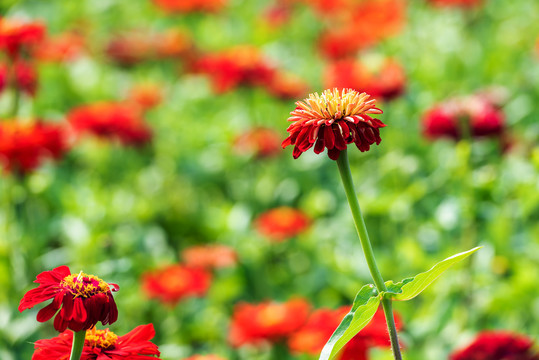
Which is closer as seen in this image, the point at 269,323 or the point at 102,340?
the point at 102,340

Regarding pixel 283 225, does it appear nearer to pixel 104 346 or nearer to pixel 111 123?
pixel 111 123

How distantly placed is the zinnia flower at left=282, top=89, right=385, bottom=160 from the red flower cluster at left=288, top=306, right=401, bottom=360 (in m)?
0.66

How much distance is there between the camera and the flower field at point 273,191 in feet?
4.76

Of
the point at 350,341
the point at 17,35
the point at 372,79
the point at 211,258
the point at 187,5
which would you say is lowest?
the point at 350,341

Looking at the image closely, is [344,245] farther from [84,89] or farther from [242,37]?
[242,37]

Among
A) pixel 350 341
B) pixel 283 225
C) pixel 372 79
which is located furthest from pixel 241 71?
pixel 350 341

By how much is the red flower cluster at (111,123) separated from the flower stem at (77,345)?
7.09 ft

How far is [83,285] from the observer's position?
2.56 feet

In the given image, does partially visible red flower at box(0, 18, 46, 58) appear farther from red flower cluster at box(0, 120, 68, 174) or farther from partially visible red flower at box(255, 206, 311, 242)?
partially visible red flower at box(255, 206, 311, 242)

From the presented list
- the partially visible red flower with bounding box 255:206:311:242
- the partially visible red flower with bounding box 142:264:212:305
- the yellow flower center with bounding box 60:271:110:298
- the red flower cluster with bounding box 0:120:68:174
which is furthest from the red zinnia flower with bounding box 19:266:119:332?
the partially visible red flower with bounding box 255:206:311:242

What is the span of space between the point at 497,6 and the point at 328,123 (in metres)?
4.10

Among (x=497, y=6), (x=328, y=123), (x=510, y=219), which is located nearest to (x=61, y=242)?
(x=510, y=219)

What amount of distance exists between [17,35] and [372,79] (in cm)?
119

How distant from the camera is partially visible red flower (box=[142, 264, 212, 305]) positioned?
6.91ft
